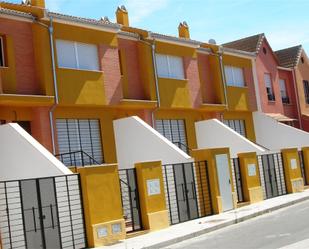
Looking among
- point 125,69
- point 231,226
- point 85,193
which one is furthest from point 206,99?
point 85,193

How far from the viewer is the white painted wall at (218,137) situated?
86.3 feet

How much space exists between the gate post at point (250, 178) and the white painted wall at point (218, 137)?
3122 millimetres

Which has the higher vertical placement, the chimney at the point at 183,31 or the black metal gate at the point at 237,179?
the chimney at the point at 183,31

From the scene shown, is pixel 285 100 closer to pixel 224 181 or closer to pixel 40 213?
pixel 224 181

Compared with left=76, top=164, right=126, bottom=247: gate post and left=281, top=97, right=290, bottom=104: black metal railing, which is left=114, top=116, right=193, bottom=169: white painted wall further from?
left=281, top=97, right=290, bottom=104: black metal railing

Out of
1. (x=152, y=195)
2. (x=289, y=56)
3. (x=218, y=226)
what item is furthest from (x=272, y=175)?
(x=289, y=56)

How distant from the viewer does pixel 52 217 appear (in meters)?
14.2

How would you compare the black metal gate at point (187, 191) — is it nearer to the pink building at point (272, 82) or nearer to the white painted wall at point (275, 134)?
the white painted wall at point (275, 134)

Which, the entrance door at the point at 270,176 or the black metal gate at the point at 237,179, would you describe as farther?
the entrance door at the point at 270,176

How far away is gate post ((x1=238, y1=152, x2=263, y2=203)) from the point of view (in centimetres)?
2219

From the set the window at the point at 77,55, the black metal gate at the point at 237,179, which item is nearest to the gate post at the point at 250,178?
the black metal gate at the point at 237,179

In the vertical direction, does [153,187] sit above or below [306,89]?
below

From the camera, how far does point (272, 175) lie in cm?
2438

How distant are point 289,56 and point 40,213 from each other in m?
28.2
